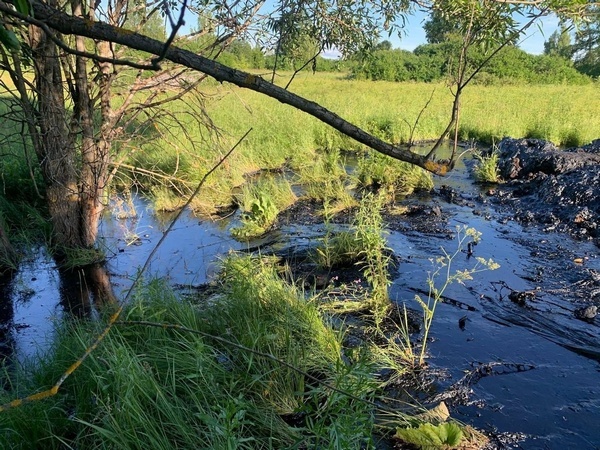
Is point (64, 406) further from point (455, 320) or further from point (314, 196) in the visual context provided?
point (314, 196)

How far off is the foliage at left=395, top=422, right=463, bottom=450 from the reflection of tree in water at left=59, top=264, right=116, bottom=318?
3.22 meters

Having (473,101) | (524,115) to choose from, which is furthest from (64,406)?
(473,101)

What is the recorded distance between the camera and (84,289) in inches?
213

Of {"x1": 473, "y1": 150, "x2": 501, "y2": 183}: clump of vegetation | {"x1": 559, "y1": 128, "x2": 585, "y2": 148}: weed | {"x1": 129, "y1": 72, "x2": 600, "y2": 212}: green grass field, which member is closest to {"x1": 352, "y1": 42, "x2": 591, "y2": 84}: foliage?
{"x1": 129, "y1": 72, "x2": 600, "y2": 212}: green grass field

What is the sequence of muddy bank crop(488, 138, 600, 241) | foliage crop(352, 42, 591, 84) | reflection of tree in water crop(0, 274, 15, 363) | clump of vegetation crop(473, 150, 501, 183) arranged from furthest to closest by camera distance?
foliage crop(352, 42, 591, 84) < clump of vegetation crop(473, 150, 501, 183) < muddy bank crop(488, 138, 600, 241) < reflection of tree in water crop(0, 274, 15, 363)

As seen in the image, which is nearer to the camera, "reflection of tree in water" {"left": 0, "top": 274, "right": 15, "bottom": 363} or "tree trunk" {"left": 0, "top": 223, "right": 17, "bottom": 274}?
"reflection of tree in water" {"left": 0, "top": 274, "right": 15, "bottom": 363}

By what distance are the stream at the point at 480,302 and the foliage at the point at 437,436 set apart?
0.36 metres

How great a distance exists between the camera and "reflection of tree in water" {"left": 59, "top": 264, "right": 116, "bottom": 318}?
4996mm

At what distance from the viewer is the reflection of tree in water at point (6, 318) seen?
13.7 ft

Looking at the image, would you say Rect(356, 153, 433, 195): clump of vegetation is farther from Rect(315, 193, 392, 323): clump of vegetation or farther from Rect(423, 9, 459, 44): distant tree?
Rect(423, 9, 459, 44): distant tree

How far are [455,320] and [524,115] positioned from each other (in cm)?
1361

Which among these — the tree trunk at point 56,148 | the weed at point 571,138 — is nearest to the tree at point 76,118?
the tree trunk at point 56,148

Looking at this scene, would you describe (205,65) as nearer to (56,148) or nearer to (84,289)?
(84,289)

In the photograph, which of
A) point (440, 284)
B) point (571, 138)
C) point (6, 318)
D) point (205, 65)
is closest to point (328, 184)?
point (440, 284)
